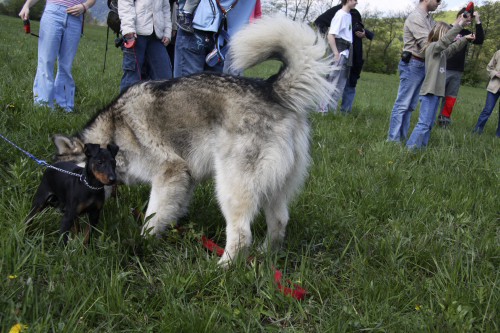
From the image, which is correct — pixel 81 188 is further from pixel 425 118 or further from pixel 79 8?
pixel 425 118

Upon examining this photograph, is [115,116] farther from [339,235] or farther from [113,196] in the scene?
[339,235]

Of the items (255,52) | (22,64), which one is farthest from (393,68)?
(255,52)

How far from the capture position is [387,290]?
2209mm

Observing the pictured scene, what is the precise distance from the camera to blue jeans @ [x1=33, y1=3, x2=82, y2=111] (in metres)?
4.97

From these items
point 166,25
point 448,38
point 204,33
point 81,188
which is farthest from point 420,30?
point 81,188

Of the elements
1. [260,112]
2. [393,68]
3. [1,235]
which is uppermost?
[260,112]

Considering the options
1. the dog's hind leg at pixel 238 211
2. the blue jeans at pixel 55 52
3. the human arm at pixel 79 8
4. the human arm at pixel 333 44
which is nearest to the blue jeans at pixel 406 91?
the human arm at pixel 333 44

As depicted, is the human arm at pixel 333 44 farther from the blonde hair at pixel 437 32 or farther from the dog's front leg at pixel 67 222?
the dog's front leg at pixel 67 222

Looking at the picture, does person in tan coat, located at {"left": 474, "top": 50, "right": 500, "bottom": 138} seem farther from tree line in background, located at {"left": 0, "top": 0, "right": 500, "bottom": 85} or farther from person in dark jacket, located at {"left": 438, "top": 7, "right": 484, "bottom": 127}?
tree line in background, located at {"left": 0, "top": 0, "right": 500, "bottom": 85}

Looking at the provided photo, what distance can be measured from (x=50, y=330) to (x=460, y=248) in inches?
97.8

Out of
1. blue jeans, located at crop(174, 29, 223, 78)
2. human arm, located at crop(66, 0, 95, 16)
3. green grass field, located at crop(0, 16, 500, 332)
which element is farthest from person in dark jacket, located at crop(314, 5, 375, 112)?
human arm, located at crop(66, 0, 95, 16)

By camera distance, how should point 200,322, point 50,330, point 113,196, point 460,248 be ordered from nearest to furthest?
point 50,330, point 200,322, point 460,248, point 113,196

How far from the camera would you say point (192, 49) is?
180 inches

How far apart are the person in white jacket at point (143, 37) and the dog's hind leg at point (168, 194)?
1958 mm
